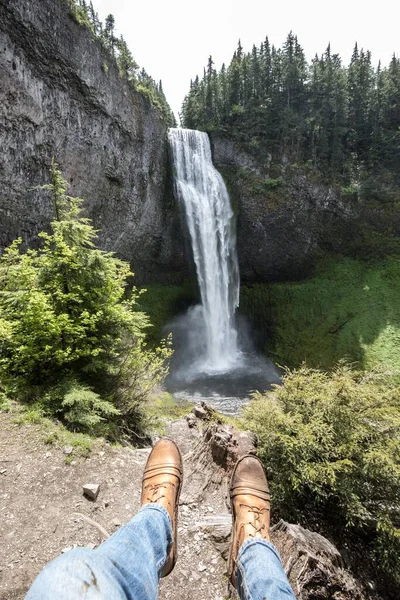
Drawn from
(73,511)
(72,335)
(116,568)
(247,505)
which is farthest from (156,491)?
(72,335)

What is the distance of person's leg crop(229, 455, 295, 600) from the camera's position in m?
1.82

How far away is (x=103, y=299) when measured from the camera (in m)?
6.80

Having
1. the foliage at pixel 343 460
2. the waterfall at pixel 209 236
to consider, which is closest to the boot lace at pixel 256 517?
the foliage at pixel 343 460

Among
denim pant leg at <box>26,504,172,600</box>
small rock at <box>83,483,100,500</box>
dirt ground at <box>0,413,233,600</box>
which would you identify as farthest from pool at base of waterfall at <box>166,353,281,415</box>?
denim pant leg at <box>26,504,172,600</box>

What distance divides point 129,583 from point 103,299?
5.72m

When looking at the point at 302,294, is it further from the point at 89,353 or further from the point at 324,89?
the point at 89,353

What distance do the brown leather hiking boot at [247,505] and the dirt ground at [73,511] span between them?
2.21 ft

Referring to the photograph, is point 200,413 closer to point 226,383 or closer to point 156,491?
point 156,491

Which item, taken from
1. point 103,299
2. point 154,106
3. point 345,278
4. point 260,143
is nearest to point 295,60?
point 260,143

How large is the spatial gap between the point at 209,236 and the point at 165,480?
76.1 ft

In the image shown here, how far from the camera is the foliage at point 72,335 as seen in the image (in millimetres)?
5648

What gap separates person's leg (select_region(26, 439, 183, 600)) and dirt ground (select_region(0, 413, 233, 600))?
3.01 feet

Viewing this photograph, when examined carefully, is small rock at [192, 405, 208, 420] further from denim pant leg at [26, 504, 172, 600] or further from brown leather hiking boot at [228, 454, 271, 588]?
denim pant leg at [26, 504, 172, 600]

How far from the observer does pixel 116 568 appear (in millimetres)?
1621
